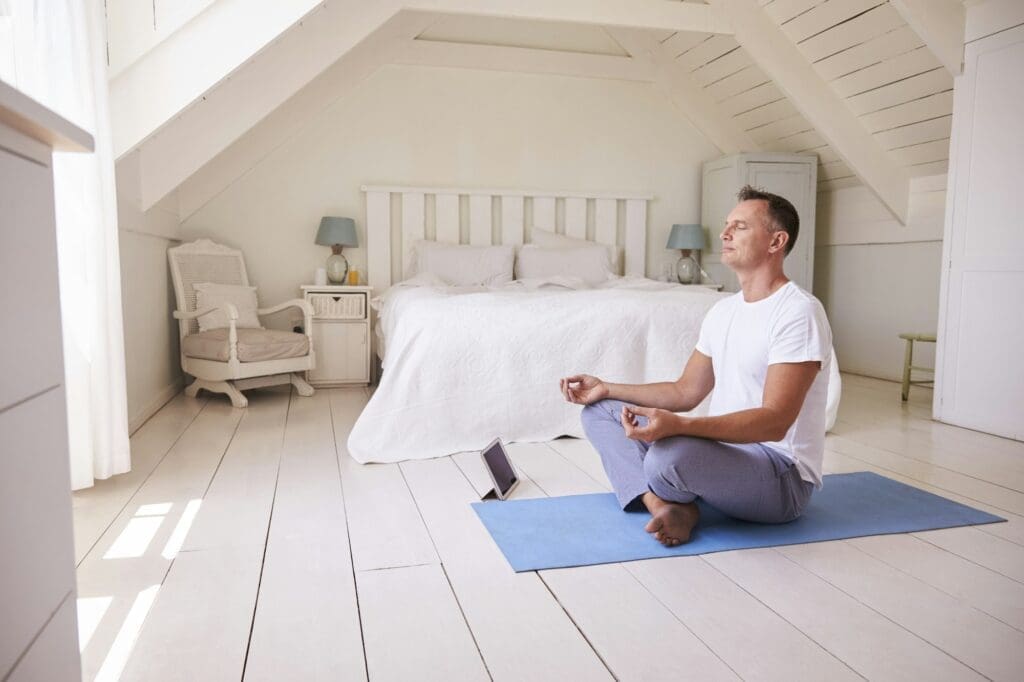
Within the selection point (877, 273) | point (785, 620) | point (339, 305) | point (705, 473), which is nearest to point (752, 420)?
point (705, 473)

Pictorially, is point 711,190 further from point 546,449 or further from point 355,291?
point 546,449

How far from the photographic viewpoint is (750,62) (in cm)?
494

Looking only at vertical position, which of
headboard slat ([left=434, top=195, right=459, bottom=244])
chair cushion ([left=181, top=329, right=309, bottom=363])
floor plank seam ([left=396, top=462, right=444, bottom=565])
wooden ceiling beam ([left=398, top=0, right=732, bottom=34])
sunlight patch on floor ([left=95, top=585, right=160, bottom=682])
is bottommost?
floor plank seam ([left=396, top=462, right=444, bottom=565])

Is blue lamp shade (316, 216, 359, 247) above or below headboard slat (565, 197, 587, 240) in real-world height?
below

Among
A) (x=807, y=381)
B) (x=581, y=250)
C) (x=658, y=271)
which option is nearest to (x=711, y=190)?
(x=658, y=271)

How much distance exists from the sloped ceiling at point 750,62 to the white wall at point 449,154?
14 cm

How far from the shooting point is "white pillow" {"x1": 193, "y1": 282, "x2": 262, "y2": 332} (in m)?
4.31

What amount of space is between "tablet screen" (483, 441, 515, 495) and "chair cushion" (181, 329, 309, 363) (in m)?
1.97

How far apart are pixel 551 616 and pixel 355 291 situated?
3383mm

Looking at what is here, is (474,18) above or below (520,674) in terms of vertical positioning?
above

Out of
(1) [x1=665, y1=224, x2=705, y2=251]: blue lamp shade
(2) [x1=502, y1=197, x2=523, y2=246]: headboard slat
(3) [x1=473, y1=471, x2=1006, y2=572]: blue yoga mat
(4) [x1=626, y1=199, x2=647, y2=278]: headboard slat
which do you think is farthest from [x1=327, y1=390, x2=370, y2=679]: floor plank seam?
(1) [x1=665, y1=224, x2=705, y2=251]: blue lamp shade

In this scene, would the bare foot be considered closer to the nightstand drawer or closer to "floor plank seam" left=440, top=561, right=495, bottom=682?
"floor plank seam" left=440, top=561, right=495, bottom=682

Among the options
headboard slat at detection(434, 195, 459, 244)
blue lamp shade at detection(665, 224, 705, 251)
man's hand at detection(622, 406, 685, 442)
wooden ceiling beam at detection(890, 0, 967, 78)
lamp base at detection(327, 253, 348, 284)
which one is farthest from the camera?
blue lamp shade at detection(665, 224, 705, 251)

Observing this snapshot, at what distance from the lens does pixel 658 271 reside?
5805mm
